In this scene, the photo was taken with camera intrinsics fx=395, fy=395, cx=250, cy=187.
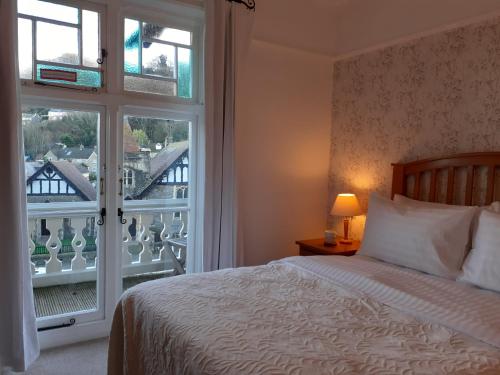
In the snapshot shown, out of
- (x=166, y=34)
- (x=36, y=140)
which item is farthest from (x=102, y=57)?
(x=36, y=140)

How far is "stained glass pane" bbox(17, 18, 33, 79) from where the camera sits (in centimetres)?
237

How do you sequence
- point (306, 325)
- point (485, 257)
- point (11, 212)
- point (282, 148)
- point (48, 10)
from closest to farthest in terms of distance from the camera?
point (306, 325)
point (485, 257)
point (11, 212)
point (48, 10)
point (282, 148)

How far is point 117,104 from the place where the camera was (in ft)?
8.68

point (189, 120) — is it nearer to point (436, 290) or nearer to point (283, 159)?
point (283, 159)

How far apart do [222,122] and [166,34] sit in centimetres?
75

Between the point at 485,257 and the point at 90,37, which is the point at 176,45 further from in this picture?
the point at 485,257

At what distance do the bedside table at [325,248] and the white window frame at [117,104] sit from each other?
82cm

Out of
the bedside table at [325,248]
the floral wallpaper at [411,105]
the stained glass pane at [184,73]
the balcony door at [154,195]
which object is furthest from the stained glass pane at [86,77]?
the floral wallpaper at [411,105]

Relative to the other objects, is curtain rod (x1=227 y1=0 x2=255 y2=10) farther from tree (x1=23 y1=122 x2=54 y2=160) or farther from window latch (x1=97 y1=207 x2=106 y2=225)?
window latch (x1=97 y1=207 x2=106 y2=225)

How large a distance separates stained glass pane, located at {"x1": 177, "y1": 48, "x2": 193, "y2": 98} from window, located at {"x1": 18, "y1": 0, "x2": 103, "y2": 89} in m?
0.57

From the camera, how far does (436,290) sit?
1.84 metres

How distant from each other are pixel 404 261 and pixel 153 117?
1.91m

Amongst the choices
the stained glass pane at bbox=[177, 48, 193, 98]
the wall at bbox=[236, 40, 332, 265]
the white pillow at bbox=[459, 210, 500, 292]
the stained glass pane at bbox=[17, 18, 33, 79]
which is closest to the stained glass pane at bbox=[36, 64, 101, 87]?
the stained glass pane at bbox=[17, 18, 33, 79]

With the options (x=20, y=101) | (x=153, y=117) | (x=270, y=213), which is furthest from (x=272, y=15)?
(x=20, y=101)
